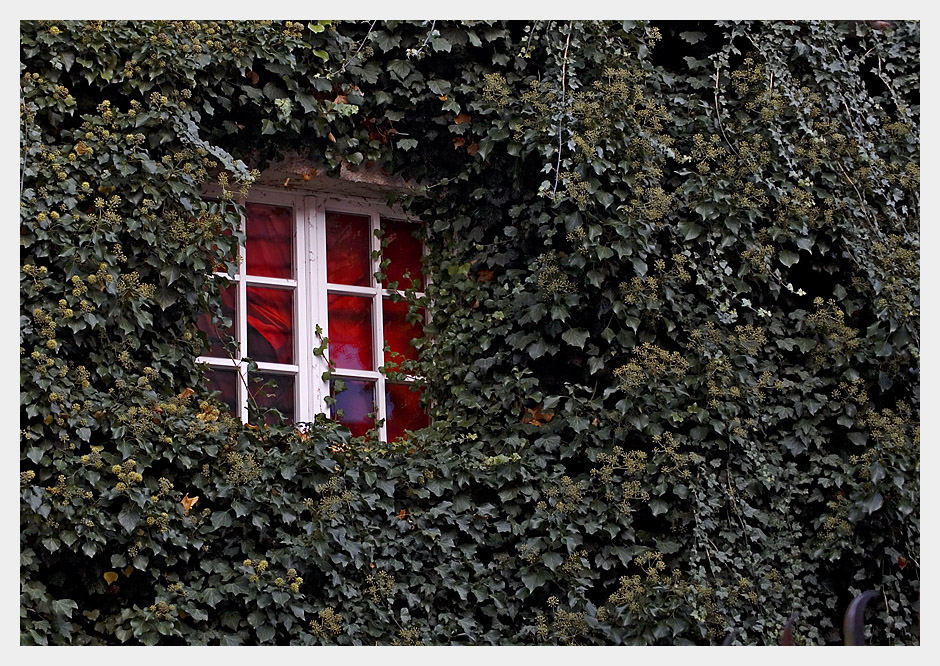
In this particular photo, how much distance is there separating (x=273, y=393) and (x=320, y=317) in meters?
0.44

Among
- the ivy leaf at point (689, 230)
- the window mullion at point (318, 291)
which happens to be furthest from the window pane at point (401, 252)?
the ivy leaf at point (689, 230)

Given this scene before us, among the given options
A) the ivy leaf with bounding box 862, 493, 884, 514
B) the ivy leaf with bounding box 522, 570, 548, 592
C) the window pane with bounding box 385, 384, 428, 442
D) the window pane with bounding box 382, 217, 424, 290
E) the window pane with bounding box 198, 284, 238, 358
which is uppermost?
the window pane with bounding box 382, 217, 424, 290

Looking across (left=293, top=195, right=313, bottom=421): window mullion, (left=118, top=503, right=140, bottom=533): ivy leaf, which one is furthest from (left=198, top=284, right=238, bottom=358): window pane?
(left=118, top=503, right=140, bottom=533): ivy leaf

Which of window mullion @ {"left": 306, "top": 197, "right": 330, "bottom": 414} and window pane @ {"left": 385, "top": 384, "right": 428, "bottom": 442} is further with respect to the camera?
window pane @ {"left": 385, "top": 384, "right": 428, "bottom": 442}

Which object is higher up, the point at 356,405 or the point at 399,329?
the point at 399,329

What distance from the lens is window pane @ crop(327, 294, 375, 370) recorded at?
258 inches

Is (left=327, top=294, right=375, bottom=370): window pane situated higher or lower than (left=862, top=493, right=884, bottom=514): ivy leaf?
higher

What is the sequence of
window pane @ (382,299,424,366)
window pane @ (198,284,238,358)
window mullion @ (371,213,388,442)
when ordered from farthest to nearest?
window pane @ (382,299,424,366) → window mullion @ (371,213,388,442) → window pane @ (198,284,238,358)

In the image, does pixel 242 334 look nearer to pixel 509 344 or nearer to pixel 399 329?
pixel 399 329

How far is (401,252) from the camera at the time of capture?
6824mm

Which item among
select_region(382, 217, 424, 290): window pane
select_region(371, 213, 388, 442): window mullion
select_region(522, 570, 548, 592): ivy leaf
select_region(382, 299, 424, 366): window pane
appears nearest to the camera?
select_region(522, 570, 548, 592): ivy leaf

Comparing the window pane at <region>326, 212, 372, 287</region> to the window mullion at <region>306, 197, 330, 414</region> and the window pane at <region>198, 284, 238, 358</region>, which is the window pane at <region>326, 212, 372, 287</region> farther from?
the window pane at <region>198, 284, 238, 358</region>

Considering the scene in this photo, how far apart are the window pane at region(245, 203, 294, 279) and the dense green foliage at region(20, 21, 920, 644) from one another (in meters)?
0.27

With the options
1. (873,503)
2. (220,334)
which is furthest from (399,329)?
(873,503)
